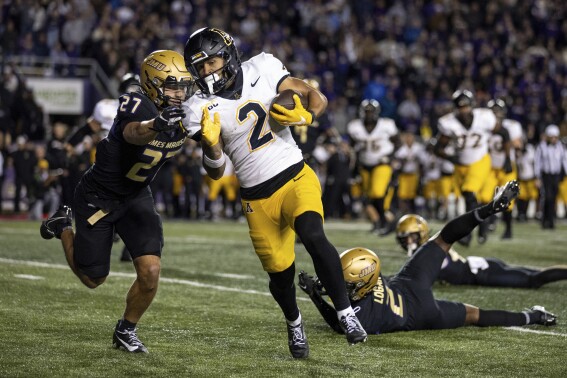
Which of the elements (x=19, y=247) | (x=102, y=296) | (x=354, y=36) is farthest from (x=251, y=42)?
(x=102, y=296)

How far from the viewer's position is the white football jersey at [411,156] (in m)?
18.5

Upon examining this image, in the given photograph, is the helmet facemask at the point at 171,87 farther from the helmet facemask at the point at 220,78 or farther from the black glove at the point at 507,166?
the black glove at the point at 507,166

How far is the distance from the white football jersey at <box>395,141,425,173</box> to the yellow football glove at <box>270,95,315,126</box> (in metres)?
14.0

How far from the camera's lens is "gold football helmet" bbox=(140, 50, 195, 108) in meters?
4.98

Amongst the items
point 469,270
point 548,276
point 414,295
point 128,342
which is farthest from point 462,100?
point 128,342

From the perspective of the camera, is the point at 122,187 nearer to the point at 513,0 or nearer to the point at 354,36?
the point at 354,36

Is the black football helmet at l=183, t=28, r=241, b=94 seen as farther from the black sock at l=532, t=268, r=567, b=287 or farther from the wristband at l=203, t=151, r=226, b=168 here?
the black sock at l=532, t=268, r=567, b=287

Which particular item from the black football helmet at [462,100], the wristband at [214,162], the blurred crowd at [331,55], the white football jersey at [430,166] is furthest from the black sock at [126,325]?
the white football jersey at [430,166]

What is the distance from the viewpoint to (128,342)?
16.1 ft

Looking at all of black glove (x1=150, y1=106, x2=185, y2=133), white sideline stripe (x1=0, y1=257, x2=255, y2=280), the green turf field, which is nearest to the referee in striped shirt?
the green turf field

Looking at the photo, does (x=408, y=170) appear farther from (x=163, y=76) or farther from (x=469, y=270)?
(x=163, y=76)

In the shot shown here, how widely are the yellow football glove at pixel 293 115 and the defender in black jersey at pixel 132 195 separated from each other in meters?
0.57

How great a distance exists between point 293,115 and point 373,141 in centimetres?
813

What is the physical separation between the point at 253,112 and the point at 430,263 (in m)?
1.66
